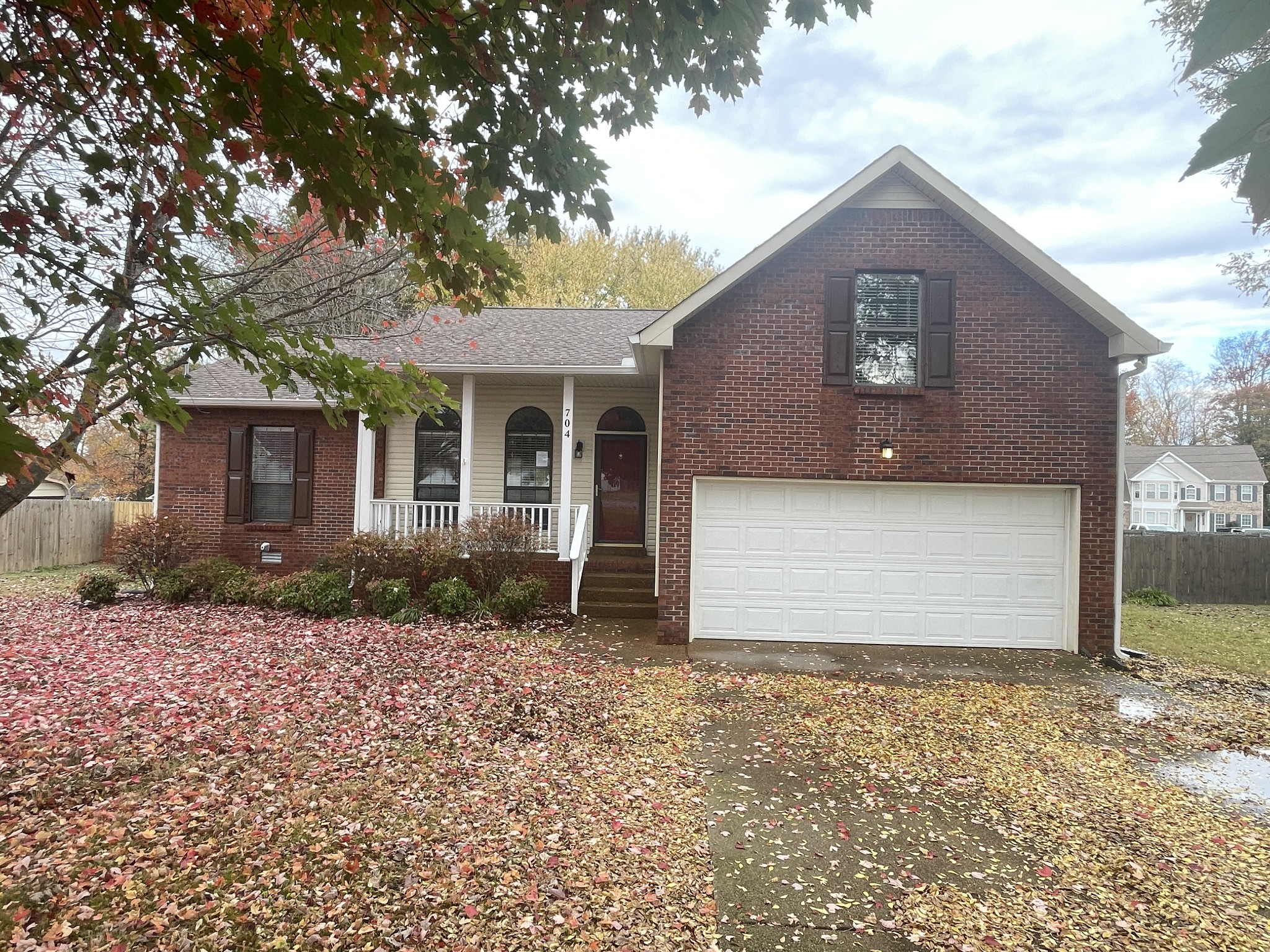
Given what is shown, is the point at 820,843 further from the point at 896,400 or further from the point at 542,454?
the point at 542,454

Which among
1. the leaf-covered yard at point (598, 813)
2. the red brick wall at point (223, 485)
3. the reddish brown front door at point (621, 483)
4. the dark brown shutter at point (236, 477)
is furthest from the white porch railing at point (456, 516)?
the leaf-covered yard at point (598, 813)

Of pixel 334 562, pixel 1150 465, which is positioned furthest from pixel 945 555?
pixel 1150 465

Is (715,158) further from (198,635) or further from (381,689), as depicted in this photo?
(198,635)

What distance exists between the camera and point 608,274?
2758 centimetres

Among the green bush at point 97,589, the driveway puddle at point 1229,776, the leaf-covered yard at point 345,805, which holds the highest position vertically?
the green bush at point 97,589

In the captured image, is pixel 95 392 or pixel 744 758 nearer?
pixel 95 392

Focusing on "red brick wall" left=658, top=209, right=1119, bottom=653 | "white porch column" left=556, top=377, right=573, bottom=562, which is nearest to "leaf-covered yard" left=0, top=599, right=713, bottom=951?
"red brick wall" left=658, top=209, right=1119, bottom=653

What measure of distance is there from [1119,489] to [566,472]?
769cm

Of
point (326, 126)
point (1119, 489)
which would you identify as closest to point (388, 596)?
point (326, 126)

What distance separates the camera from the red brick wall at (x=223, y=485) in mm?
12977

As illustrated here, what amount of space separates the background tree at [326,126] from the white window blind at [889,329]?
5.54 meters

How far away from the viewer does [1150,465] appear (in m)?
42.2

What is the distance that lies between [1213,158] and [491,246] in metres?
3.56

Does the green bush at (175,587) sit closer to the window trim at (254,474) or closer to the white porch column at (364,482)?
the window trim at (254,474)
